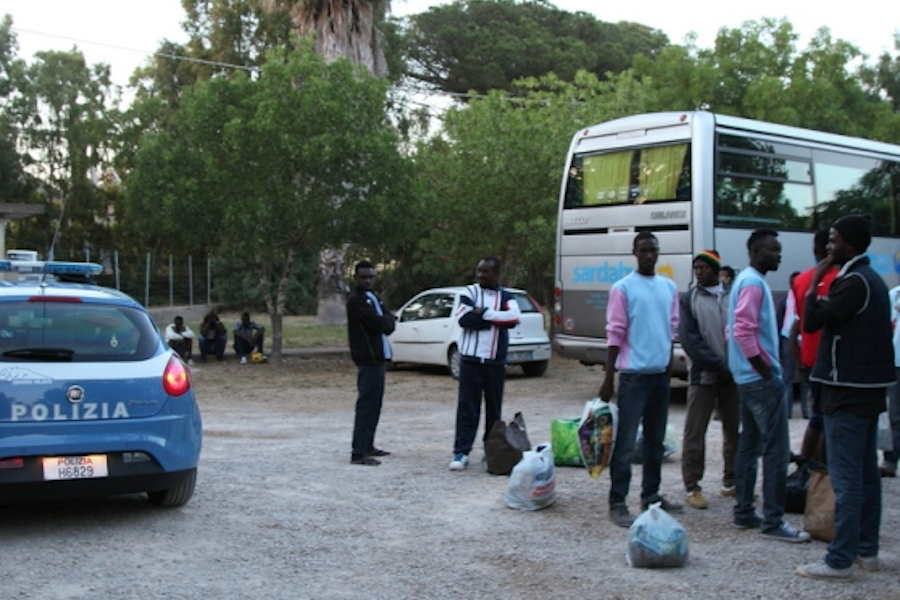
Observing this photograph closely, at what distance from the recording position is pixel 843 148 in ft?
48.0

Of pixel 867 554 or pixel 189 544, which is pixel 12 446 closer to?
pixel 189 544

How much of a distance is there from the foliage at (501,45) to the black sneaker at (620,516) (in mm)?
31622

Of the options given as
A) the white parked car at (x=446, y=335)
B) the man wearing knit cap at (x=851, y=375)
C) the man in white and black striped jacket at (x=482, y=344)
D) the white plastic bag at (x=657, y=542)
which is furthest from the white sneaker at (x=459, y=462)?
the white parked car at (x=446, y=335)

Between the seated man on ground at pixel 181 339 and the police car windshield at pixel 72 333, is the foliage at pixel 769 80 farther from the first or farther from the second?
the police car windshield at pixel 72 333

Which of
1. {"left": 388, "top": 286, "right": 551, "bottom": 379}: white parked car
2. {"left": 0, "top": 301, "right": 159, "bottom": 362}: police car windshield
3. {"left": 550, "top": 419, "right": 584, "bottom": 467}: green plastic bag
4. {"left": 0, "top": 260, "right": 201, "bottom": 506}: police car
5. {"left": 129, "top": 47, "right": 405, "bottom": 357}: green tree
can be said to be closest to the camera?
{"left": 0, "top": 260, "right": 201, "bottom": 506}: police car

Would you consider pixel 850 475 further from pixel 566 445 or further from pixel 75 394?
pixel 75 394

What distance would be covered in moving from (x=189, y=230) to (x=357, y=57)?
27.0 ft

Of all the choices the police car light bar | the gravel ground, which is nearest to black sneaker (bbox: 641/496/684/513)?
the gravel ground

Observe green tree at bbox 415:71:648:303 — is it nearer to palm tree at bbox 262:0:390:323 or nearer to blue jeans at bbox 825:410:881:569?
palm tree at bbox 262:0:390:323

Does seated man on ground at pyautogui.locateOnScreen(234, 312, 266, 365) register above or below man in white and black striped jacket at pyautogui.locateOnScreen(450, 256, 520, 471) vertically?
below

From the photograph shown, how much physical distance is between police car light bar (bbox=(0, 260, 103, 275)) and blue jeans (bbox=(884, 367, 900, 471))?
260 inches

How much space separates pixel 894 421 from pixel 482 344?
132 inches

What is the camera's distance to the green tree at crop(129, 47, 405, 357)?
18062 millimetres

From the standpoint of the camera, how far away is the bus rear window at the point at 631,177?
505 inches
